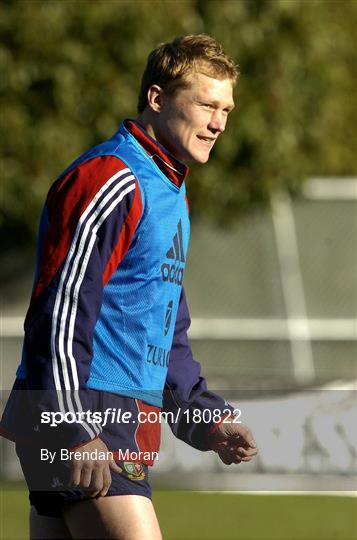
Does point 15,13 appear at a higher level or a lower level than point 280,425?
higher

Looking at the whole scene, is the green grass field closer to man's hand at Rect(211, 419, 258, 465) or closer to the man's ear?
man's hand at Rect(211, 419, 258, 465)

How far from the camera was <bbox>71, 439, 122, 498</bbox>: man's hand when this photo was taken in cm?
295

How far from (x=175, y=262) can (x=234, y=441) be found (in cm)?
62

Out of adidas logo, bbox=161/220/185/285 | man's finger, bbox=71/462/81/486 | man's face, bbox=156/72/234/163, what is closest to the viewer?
man's finger, bbox=71/462/81/486

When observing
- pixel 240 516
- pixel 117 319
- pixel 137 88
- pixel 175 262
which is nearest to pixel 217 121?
pixel 175 262

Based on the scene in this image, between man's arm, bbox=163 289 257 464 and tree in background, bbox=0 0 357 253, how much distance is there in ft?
28.9

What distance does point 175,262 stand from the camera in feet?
11.2

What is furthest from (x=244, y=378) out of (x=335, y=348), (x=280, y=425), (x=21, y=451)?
(x=21, y=451)

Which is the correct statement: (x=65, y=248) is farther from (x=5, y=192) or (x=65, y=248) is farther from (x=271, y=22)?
(x=271, y=22)

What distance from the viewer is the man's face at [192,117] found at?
3.47 m

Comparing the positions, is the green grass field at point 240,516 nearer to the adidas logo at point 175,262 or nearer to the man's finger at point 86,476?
the adidas logo at point 175,262

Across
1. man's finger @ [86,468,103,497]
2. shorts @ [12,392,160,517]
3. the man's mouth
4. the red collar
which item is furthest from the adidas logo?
man's finger @ [86,468,103,497]

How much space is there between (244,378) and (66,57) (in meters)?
4.26

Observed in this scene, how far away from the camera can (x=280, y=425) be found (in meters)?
7.20
